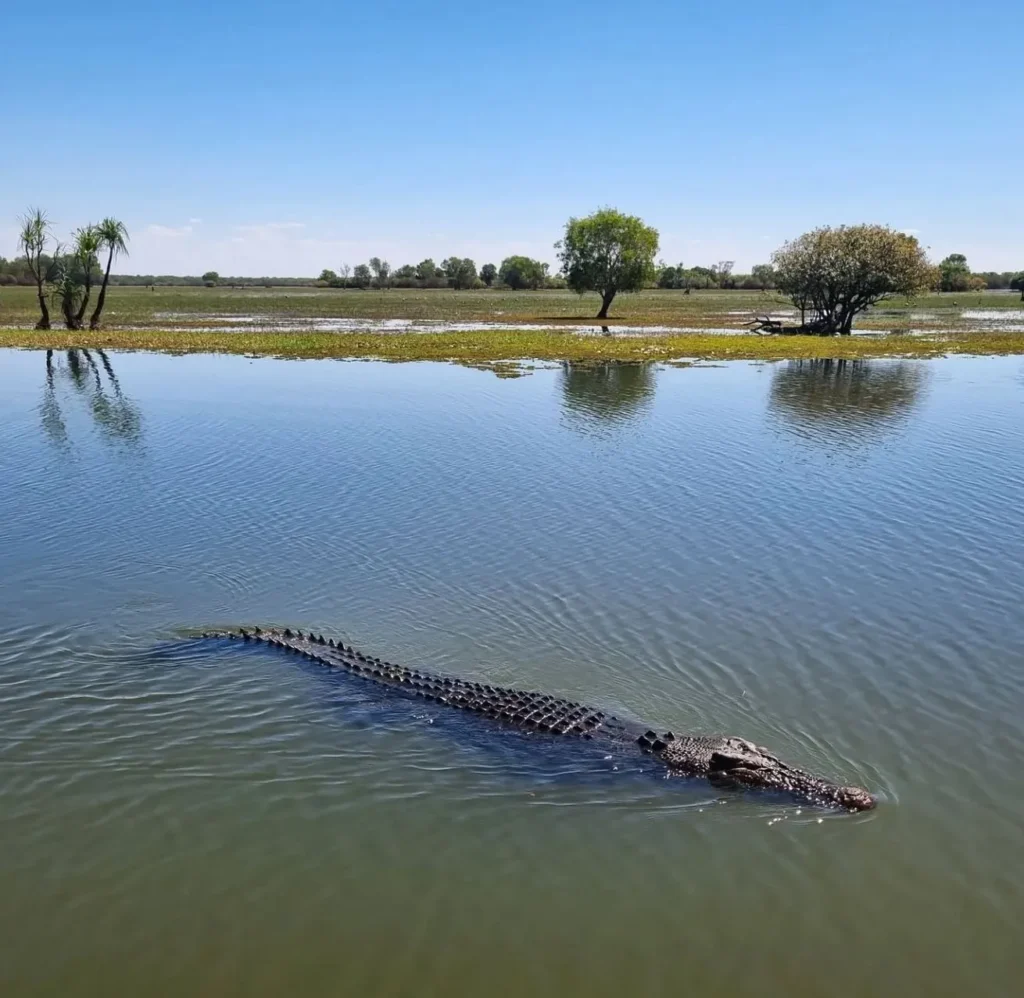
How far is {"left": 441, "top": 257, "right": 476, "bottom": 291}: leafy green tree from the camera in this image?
157m

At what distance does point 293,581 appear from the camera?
1342cm

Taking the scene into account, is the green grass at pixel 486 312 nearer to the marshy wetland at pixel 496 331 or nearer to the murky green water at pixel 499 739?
the marshy wetland at pixel 496 331

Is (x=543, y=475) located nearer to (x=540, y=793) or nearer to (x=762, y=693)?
(x=762, y=693)

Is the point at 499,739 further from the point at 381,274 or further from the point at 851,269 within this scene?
the point at 381,274

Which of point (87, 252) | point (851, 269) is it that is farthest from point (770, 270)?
point (87, 252)

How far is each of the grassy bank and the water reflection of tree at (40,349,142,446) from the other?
524cm

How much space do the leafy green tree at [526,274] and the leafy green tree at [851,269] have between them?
91.8m

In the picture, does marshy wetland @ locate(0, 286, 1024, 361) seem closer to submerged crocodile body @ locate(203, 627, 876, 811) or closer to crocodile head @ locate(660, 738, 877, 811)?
submerged crocodile body @ locate(203, 627, 876, 811)

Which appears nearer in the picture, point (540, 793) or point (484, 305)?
point (540, 793)

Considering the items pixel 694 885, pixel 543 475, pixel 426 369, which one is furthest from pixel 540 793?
pixel 426 369

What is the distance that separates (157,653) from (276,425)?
609 inches

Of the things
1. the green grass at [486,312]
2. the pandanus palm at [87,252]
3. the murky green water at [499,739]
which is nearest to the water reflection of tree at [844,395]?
the murky green water at [499,739]

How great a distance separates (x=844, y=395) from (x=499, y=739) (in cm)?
2761

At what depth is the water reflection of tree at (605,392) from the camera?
2775 cm
